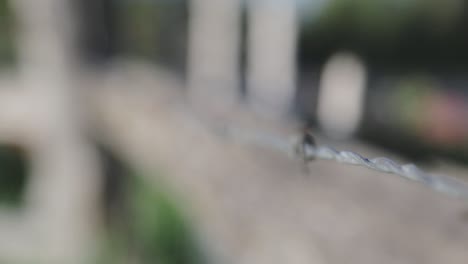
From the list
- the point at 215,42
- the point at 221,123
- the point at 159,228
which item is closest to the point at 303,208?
the point at 221,123

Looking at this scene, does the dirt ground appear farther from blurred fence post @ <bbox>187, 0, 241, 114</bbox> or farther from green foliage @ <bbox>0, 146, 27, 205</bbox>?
green foliage @ <bbox>0, 146, 27, 205</bbox>

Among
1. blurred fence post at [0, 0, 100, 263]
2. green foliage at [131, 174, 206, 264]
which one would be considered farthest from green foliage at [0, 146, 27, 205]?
green foliage at [131, 174, 206, 264]

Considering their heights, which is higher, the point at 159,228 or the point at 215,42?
the point at 215,42

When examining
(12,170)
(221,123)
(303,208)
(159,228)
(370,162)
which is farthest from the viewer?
(12,170)

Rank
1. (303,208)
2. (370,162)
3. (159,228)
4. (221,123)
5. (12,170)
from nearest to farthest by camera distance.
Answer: (370,162), (303,208), (221,123), (159,228), (12,170)

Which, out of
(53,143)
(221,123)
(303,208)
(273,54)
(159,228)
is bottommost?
(159,228)

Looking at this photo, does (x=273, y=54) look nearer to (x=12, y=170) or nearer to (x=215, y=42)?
(x=215, y=42)

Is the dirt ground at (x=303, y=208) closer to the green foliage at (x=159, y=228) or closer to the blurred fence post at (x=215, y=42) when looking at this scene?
the green foliage at (x=159, y=228)

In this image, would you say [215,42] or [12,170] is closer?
[215,42]

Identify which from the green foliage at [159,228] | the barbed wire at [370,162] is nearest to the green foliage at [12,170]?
the green foliage at [159,228]
